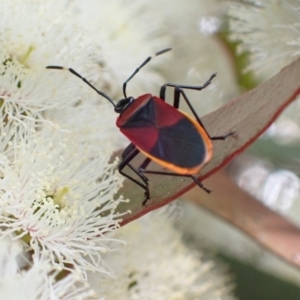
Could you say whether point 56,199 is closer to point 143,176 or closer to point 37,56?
point 143,176

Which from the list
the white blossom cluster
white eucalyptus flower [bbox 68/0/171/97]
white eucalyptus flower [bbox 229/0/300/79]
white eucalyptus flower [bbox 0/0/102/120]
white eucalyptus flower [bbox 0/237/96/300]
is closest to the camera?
white eucalyptus flower [bbox 0/237/96/300]

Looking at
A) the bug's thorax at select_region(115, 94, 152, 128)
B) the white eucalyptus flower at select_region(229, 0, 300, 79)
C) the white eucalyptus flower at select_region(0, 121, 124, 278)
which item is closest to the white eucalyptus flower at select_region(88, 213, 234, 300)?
the white eucalyptus flower at select_region(0, 121, 124, 278)

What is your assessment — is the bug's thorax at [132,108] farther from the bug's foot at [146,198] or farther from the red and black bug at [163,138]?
the bug's foot at [146,198]

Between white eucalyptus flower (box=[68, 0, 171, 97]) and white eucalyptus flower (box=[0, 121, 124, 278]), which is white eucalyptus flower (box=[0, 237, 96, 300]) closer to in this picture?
white eucalyptus flower (box=[0, 121, 124, 278])

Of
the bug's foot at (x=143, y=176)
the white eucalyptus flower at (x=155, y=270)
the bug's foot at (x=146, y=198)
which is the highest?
the bug's foot at (x=143, y=176)

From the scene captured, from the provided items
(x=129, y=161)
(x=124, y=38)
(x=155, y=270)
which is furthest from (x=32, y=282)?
(x=124, y=38)

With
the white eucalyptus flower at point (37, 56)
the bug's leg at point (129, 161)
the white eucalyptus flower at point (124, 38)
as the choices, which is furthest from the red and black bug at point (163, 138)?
the white eucalyptus flower at point (124, 38)

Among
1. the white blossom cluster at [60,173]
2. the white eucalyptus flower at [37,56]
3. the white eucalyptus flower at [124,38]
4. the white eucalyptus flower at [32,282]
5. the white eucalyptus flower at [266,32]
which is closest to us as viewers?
the white eucalyptus flower at [32,282]

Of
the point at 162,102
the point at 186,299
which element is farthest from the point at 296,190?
the point at 162,102
